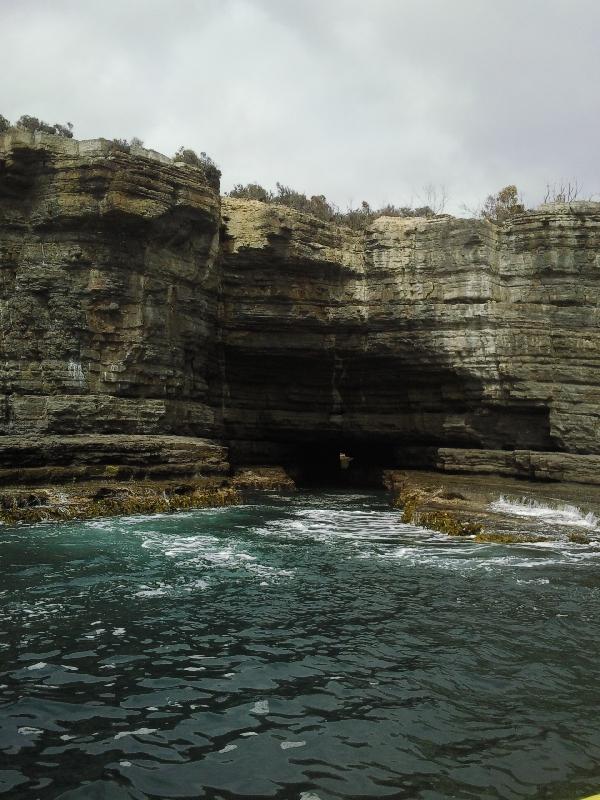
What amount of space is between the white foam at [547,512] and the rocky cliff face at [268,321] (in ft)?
7.93

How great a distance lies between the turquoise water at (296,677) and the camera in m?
5.20

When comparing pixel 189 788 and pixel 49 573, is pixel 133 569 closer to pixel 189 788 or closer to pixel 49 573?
pixel 49 573

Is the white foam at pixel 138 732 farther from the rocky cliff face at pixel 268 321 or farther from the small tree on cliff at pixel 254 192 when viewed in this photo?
the small tree on cliff at pixel 254 192

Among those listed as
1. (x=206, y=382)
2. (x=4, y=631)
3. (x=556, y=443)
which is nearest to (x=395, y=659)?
(x=4, y=631)

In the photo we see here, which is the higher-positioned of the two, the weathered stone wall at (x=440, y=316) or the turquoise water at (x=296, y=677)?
the weathered stone wall at (x=440, y=316)

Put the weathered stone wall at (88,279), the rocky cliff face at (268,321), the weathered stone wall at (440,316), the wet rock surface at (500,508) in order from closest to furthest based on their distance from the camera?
1. the wet rock surface at (500,508)
2. the weathered stone wall at (88,279)
3. the rocky cliff face at (268,321)
4. the weathered stone wall at (440,316)

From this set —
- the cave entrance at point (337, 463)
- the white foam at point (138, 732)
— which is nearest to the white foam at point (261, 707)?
the white foam at point (138, 732)

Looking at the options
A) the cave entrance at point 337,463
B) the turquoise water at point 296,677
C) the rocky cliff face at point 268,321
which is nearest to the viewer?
the turquoise water at point 296,677

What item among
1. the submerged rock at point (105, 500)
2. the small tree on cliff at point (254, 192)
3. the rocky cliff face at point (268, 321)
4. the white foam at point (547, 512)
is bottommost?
the white foam at point (547, 512)

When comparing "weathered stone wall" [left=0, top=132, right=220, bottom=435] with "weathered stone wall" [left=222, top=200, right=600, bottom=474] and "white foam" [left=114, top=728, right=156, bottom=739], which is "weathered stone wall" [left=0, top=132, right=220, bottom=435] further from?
"white foam" [left=114, top=728, right=156, bottom=739]

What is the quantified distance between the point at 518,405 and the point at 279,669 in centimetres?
2124

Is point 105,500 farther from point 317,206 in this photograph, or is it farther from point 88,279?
point 317,206

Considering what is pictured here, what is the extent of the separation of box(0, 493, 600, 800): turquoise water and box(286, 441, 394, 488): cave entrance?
67.6 ft

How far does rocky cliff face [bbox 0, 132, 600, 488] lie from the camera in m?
23.1
